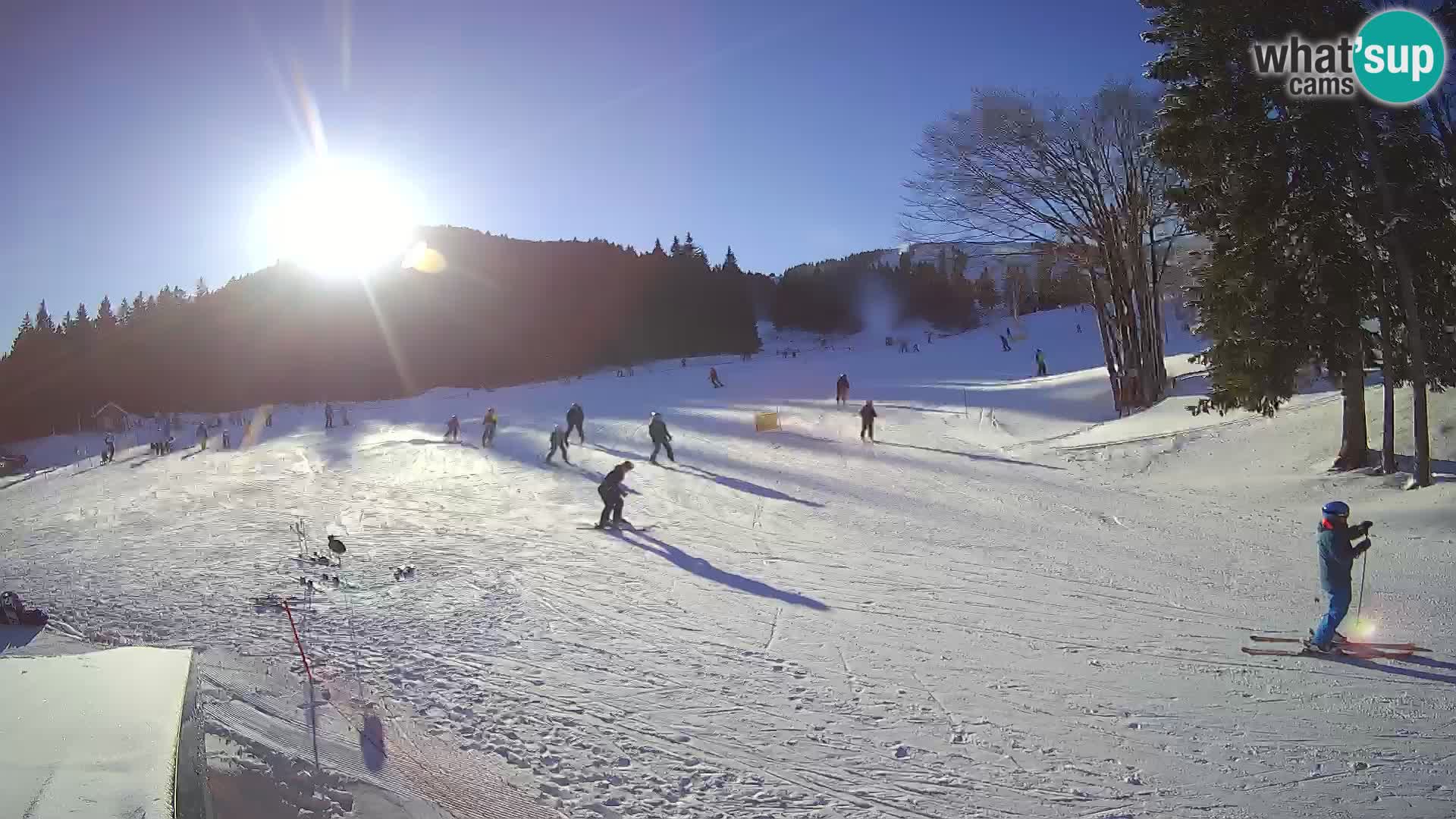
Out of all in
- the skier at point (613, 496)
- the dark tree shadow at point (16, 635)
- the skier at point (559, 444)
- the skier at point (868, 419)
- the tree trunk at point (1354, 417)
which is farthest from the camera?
the skier at point (868, 419)

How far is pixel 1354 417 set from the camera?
1297 centimetres

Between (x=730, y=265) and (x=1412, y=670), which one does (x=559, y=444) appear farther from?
(x=730, y=265)

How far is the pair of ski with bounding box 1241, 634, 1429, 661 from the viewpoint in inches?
253

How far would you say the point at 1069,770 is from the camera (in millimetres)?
4969

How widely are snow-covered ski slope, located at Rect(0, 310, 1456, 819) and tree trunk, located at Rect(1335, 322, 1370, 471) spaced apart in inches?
19.6

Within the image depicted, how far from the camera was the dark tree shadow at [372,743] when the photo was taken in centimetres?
529

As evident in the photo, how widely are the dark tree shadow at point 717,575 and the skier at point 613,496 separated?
55cm

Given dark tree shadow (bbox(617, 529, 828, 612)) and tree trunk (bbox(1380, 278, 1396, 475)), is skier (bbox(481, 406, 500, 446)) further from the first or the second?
tree trunk (bbox(1380, 278, 1396, 475))

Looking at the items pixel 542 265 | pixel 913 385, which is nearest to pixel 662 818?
pixel 913 385

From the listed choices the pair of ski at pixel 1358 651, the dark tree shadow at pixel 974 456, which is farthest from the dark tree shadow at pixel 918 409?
the pair of ski at pixel 1358 651

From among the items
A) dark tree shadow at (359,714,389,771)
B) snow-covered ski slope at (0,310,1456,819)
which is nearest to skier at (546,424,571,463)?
snow-covered ski slope at (0,310,1456,819)

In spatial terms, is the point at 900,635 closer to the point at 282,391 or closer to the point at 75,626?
the point at 75,626

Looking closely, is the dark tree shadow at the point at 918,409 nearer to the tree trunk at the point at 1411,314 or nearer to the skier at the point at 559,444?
the skier at the point at 559,444

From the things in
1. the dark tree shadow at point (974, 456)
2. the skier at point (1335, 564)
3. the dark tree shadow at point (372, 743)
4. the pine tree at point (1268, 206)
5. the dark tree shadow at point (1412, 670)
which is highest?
the pine tree at point (1268, 206)
